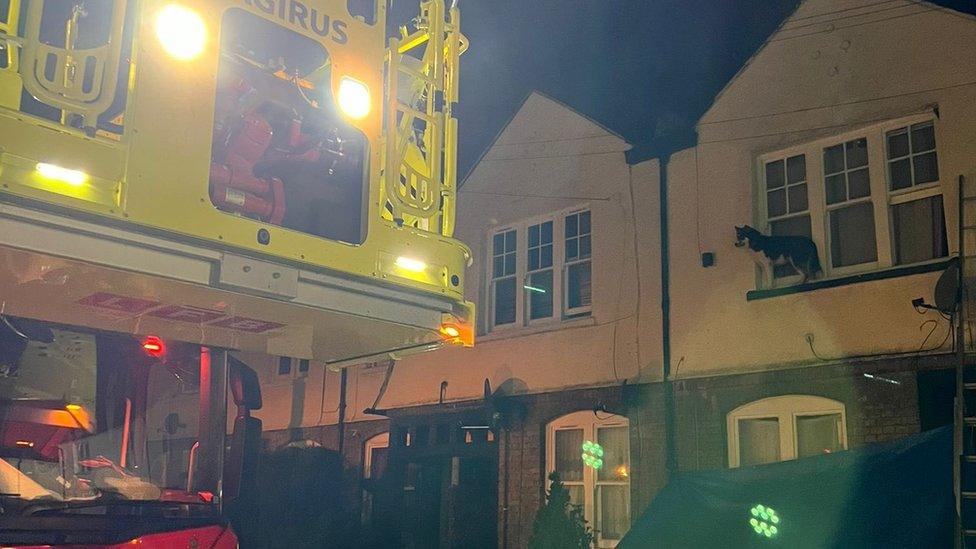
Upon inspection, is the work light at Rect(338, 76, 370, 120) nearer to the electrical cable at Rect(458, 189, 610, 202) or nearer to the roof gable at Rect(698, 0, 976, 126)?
the roof gable at Rect(698, 0, 976, 126)

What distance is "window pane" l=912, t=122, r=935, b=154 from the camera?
8719 millimetres

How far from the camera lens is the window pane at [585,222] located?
1161 centimetres

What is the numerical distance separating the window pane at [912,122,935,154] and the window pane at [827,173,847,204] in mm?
739

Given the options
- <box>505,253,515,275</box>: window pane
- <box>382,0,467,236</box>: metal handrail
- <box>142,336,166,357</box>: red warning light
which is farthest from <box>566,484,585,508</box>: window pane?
<box>382,0,467,236</box>: metal handrail

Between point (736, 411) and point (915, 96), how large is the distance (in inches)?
140

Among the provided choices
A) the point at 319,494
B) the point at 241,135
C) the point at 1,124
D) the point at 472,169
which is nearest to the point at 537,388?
the point at 472,169

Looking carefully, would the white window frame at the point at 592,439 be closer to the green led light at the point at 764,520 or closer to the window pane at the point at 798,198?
the window pane at the point at 798,198

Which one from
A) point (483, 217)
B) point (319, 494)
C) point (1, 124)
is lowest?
point (319, 494)

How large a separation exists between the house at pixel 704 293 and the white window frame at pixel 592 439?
3 cm

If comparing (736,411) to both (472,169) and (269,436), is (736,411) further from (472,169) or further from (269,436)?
(269,436)

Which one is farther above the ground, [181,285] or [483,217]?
[483,217]

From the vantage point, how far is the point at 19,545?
361 cm

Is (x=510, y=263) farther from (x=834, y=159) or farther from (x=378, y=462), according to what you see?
(x=834, y=159)

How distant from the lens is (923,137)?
8.79 meters
